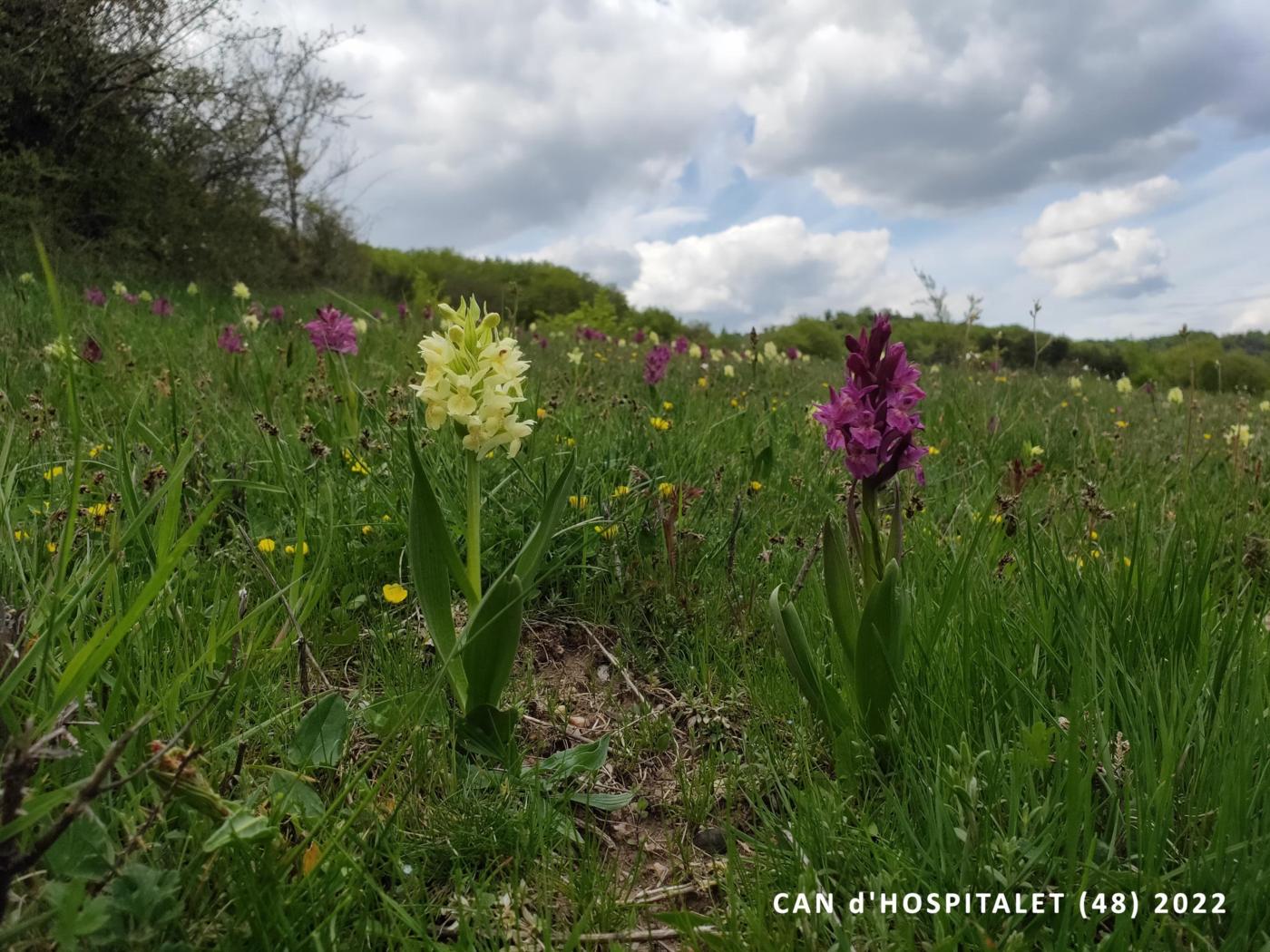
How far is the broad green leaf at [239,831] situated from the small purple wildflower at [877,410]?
113cm

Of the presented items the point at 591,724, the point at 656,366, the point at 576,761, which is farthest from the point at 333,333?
the point at 576,761

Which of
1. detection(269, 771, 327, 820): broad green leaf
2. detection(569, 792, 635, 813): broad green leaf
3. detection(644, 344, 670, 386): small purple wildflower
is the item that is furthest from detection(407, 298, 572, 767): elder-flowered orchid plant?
detection(644, 344, 670, 386): small purple wildflower

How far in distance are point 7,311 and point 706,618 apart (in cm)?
536

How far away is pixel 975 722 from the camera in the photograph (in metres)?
1.38

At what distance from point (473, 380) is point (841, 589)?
819 millimetres

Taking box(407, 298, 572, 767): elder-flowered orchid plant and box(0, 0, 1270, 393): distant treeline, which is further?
box(0, 0, 1270, 393): distant treeline

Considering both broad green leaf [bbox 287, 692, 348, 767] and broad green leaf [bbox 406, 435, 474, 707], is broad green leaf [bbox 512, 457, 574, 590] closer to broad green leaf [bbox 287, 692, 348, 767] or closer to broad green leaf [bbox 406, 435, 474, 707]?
broad green leaf [bbox 406, 435, 474, 707]

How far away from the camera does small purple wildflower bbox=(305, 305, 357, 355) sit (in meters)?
3.33

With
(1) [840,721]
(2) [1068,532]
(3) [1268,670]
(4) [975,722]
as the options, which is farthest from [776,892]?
(2) [1068,532]

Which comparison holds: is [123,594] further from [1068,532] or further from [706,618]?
[1068,532]

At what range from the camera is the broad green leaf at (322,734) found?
1.37m

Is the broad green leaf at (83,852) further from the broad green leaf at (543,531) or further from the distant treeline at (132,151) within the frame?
the distant treeline at (132,151)

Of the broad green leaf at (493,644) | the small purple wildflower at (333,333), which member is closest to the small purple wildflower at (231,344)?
the small purple wildflower at (333,333)

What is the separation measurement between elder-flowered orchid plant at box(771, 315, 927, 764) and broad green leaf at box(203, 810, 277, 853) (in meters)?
0.89
